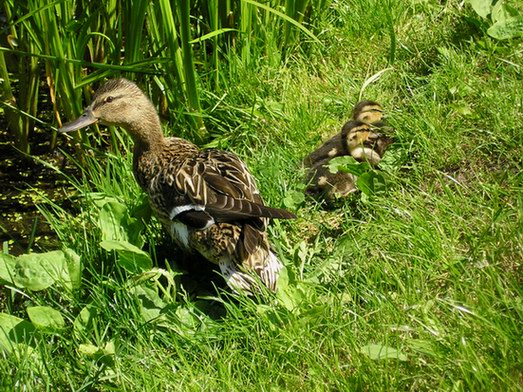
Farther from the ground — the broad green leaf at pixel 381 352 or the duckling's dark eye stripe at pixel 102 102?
the broad green leaf at pixel 381 352

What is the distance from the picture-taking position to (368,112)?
4344mm

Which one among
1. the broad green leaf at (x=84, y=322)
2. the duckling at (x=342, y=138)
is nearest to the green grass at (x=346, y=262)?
the broad green leaf at (x=84, y=322)

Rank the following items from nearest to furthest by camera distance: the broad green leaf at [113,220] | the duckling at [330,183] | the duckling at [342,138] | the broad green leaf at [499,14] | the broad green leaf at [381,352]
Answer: the broad green leaf at [381,352]
the broad green leaf at [113,220]
the duckling at [330,183]
the duckling at [342,138]
the broad green leaf at [499,14]

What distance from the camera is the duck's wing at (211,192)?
3654 mm

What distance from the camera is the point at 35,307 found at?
3.44m

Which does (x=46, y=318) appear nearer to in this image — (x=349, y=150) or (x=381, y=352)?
(x=381, y=352)

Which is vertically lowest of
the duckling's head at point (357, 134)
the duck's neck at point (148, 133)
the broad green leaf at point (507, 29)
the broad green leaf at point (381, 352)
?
the duck's neck at point (148, 133)

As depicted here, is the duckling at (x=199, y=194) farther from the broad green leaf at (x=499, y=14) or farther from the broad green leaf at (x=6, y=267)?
the broad green leaf at (x=499, y=14)

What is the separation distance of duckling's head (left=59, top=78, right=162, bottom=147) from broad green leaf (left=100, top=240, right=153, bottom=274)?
0.89 meters

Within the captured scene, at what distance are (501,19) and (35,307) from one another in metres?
2.74

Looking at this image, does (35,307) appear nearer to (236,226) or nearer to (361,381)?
(236,226)

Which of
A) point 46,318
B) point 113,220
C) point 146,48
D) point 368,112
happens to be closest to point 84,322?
point 46,318

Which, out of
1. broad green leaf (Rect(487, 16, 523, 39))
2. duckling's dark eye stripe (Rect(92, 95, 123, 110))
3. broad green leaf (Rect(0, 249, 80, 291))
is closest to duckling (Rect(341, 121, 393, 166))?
broad green leaf (Rect(487, 16, 523, 39))

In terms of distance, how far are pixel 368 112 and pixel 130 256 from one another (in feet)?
4.62
